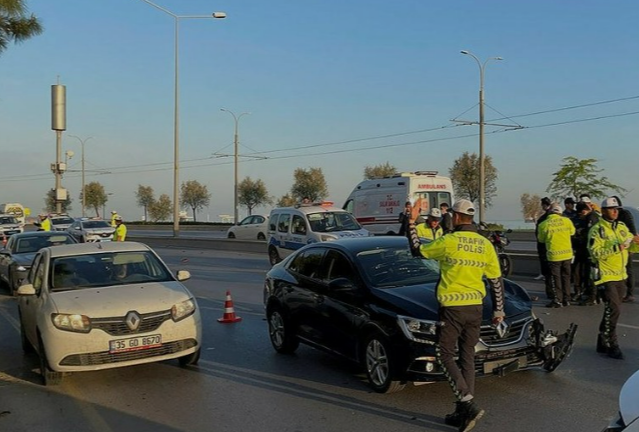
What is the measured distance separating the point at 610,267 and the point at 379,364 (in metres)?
Result: 3.22

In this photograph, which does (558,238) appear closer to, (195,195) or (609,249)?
(609,249)

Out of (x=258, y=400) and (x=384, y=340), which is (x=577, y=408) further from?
(x=258, y=400)

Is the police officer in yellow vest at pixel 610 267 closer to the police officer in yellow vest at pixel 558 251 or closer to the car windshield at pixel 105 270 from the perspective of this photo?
the police officer in yellow vest at pixel 558 251

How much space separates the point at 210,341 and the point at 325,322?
2579 millimetres

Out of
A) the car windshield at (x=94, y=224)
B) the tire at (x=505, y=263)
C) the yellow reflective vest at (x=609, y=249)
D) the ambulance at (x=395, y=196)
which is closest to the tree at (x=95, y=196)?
the car windshield at (x=94, y=224)

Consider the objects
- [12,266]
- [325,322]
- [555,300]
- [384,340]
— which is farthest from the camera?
[12,266]

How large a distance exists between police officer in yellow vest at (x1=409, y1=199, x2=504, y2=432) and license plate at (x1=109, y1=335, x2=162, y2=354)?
10.4 ft

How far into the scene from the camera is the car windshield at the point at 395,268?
676cm

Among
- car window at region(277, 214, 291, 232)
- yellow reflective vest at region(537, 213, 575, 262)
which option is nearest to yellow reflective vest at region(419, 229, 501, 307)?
yellow reflective vest at region(537, 213, 575, 262)

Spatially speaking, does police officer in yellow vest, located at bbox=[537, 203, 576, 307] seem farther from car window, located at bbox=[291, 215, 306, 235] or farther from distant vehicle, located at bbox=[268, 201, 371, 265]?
car window, located at bbox=[291, 215, 306, 235]

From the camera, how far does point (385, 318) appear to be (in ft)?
20.1

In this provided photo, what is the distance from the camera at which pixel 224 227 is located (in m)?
61.0

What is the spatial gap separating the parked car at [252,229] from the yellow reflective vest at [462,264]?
28.0m

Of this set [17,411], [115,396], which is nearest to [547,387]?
[115,396]
